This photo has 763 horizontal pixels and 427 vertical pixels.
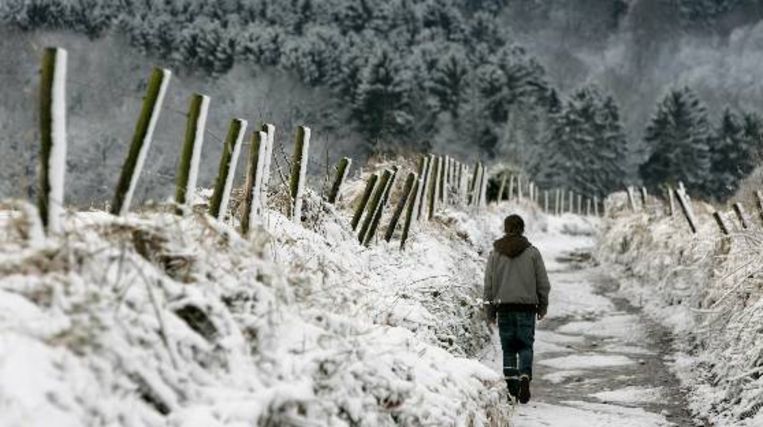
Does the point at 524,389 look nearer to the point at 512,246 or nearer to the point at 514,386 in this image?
the point at 514,386

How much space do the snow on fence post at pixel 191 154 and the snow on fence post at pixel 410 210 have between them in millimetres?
4413

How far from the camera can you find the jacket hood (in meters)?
6.61

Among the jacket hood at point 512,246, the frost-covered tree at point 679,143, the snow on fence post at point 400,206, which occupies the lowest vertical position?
the jacket hood at point 512,246

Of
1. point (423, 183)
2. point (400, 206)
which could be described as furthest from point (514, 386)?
point (423, 183)

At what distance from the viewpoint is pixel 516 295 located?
6.48 metres

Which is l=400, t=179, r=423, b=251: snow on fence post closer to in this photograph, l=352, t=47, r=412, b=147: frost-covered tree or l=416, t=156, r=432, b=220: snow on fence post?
l=416, t=156, r=432, b=220: snow on fence post

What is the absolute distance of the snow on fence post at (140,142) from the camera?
3.18 m

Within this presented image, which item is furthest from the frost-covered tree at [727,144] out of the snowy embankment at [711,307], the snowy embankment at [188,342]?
the snowy embankment at [188,342]

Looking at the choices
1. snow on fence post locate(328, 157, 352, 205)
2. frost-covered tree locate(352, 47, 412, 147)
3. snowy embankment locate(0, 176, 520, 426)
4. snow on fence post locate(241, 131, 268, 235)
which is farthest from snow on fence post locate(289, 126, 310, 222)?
frost-covered tree locate(352, 47, 412, 147)

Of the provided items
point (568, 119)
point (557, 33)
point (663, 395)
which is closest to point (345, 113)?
point (568, 119)

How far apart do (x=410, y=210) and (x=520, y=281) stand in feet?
6.72

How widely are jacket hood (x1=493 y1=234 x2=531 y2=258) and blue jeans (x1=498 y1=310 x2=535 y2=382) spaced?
0.52 m

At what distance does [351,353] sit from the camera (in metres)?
3.20

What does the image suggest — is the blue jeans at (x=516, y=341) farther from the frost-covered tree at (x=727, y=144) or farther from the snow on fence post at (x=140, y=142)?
the frost-covered tree at (x=727, y=144)
